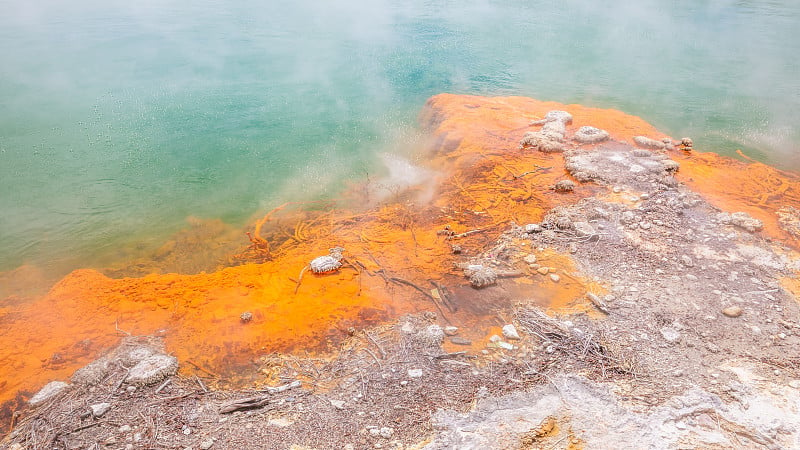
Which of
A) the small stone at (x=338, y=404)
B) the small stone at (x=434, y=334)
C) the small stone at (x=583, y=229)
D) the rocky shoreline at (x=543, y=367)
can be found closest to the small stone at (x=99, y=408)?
the rocky shoreline at (x=543, y=367)

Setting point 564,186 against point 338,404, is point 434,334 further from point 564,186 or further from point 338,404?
point 564,186

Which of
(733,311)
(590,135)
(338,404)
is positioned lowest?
(338,404)

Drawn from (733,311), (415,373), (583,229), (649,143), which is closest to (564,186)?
(583,229)

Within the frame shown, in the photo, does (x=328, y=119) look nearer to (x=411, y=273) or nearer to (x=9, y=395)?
(x=411, y=273)

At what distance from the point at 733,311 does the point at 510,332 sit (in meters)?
2.92

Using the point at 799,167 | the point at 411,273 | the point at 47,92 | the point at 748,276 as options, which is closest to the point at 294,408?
the point at 411,273

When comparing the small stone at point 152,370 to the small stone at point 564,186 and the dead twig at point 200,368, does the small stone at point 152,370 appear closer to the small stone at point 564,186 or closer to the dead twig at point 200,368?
the dead twig at point 200,368

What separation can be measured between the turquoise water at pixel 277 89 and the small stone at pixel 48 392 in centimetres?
338

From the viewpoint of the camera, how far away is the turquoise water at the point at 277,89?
9312 mm

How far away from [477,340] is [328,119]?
31.1 ft

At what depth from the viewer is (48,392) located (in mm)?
4707

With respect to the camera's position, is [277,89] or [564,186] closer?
[564,186]

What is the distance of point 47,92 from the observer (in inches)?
533

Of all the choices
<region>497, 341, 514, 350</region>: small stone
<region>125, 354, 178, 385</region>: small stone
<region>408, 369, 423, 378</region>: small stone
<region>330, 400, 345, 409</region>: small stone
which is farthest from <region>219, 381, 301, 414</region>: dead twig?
<region>497, 341, 514, 350</region>: small stone
